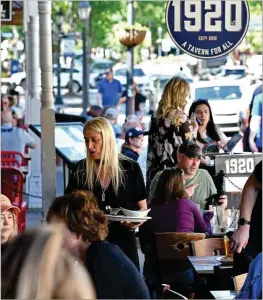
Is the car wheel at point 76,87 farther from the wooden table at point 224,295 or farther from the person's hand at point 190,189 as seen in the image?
the wooden table at point 224,295

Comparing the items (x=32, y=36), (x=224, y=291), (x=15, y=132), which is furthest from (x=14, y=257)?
(x=32, y=36)

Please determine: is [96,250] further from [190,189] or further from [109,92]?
[109,92]

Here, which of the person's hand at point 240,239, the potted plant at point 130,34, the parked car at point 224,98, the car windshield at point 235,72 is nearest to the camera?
the person's hand at point 240,239

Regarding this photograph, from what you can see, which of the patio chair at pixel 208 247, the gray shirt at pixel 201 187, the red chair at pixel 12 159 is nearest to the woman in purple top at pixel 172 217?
the patio chair at pixel 208 247

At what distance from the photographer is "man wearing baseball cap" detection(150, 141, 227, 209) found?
1000 centimetres

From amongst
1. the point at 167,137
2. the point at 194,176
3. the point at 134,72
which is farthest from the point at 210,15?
the point at 134,72

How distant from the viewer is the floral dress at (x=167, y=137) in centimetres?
1060

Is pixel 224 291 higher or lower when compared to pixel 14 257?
lower

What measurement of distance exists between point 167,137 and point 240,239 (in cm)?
312

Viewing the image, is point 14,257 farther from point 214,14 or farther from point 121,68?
point 121,68

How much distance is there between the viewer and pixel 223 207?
9.86 m

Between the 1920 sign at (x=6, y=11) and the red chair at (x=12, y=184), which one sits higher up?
the 1920 sign at (x=6, y=11)

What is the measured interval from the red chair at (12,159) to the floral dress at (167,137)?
357 cm

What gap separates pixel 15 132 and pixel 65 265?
10.2 meters
